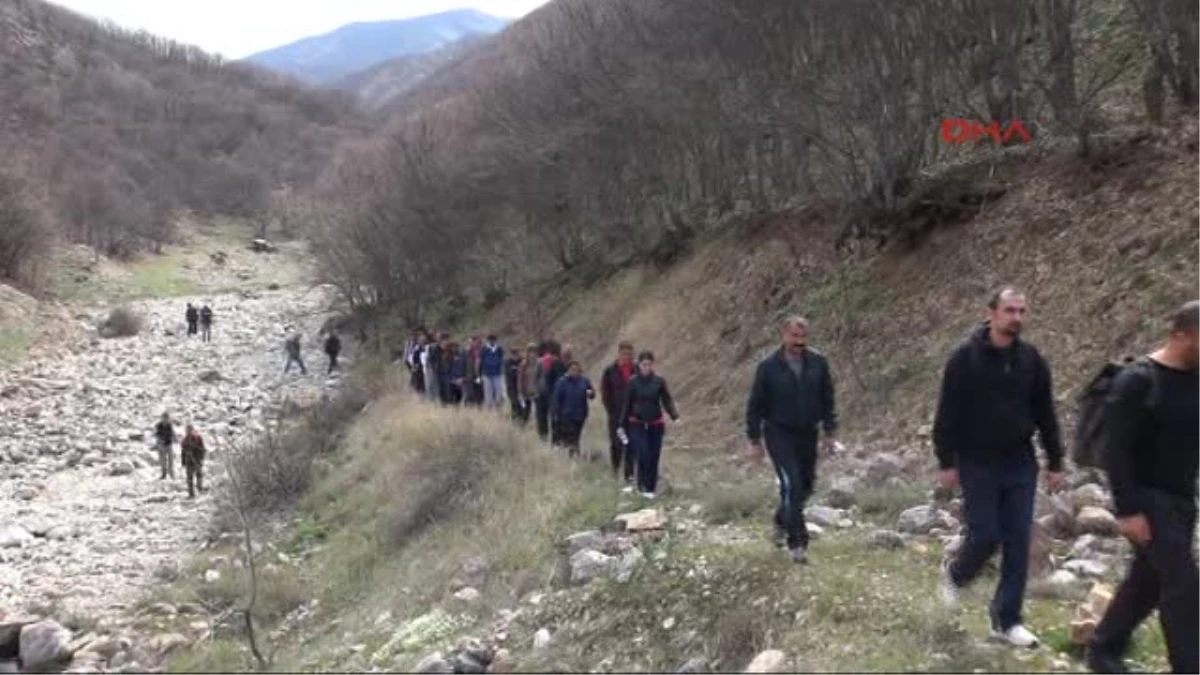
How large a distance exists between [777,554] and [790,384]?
1.13 m

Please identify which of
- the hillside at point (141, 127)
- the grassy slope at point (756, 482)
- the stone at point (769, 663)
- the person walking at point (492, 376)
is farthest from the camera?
the hillside at point (141, 127)

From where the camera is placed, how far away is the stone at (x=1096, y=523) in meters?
8.52

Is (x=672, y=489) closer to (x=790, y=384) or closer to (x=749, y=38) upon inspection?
(x=790, y=384)

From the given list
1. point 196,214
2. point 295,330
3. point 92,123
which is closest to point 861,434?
point 295,330

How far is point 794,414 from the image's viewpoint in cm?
772

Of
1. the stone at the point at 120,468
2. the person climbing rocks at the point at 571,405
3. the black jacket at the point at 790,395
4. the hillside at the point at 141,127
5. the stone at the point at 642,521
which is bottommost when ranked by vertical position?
the stone at the point at 120,468

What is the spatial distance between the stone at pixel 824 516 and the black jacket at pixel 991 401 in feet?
13.0

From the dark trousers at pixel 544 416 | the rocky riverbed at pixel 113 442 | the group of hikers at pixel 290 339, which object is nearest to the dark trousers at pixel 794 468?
the dark trousers at pixel 544 416

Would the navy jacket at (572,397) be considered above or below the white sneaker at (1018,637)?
above

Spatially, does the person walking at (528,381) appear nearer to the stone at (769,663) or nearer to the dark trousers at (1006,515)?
the stone at (769,663)

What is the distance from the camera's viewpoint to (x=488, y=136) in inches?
1480

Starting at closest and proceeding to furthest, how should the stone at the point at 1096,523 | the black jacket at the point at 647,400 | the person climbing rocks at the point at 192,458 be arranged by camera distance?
the stone at the point at 1096,523 < the black jacket at the point at 647,400 < the person climbing rocks at the point at 192,458

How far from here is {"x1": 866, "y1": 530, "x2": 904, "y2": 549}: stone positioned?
8.55 m

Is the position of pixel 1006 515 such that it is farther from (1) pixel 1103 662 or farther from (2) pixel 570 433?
(2) pixel 570 433
